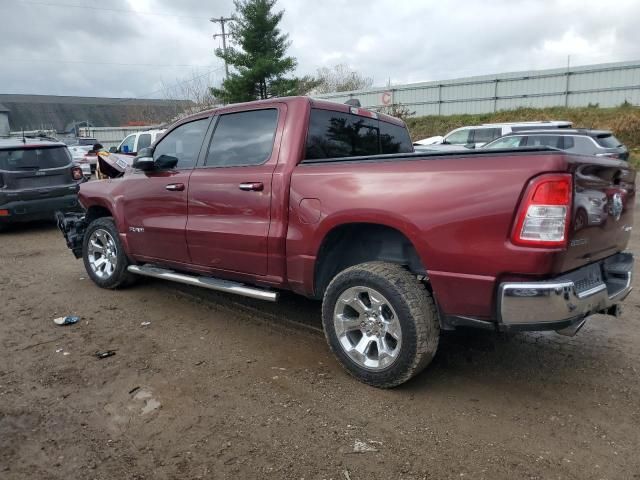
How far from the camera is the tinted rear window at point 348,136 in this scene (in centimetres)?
380

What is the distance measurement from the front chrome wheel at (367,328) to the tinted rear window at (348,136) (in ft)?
3.84

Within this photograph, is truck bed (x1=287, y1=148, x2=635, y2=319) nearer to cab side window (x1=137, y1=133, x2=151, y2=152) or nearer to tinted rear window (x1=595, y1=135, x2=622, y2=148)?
tinted rear window (x1=595, y1=135, x2=622, y2=148)

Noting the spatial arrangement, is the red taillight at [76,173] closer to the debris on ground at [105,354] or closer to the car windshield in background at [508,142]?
the debris on ground at [105,354]

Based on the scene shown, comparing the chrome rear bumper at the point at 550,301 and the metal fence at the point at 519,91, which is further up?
the metal fence at the point at 519,91

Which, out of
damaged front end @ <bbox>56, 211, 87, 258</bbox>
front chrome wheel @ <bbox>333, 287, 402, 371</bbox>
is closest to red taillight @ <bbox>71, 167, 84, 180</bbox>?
damaged front end @ <bbox>56, 211, 87, 258</bbox>

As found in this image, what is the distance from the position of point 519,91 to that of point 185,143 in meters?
23.2

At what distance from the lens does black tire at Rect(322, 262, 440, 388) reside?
9.72 feet

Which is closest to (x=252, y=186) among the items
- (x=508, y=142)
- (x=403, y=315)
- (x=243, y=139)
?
(x=243, y=139)

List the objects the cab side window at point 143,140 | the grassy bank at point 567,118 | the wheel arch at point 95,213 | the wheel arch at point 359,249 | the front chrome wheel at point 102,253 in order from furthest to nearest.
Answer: the grassy bank at point 567,118 → the cab side window at point 143,140 → the wheel arch at point 95,213 → the front chrome wheel at point 102,253 → the wheel arch at point 359,249

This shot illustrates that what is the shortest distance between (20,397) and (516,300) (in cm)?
310

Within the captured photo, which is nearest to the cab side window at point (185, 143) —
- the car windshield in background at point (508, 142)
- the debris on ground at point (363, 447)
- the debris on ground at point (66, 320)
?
the debris on ground at point (66, 320)

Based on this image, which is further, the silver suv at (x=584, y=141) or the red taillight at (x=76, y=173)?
the silver suv at (x=584, y=141)

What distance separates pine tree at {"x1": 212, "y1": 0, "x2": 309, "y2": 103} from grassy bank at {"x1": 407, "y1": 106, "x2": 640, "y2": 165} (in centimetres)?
775

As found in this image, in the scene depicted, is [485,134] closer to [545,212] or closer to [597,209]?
[597,209]
